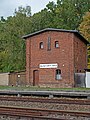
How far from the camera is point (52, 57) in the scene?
43938 millimetres

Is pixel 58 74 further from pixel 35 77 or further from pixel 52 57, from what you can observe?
pixel 35 77

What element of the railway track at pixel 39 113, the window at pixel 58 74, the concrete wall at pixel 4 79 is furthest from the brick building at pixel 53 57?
the railway track at pixel 39 113

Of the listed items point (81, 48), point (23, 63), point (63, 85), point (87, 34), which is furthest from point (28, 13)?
point (63, 85)

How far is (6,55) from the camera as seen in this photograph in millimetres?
68125

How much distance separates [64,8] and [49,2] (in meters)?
10.2

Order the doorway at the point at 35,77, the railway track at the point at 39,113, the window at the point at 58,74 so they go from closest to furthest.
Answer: the railway track at the point at 39,113 < the window at the point at 58,74 < the doorway at the point at 35,77

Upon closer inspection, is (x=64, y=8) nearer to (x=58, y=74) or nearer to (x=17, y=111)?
(x=58, y=74)

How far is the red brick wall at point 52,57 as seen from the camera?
1681 inches

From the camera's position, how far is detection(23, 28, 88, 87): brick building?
4275 centimetres

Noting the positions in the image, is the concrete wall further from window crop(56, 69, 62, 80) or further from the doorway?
window crop(56, 69, 62, 80)

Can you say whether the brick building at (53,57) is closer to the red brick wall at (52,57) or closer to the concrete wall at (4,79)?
the red brick wall at (52,57)

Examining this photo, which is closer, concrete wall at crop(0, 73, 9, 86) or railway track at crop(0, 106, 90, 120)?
railway track at crop(0, 106, 90, 120)

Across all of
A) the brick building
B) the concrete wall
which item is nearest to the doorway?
the brick building

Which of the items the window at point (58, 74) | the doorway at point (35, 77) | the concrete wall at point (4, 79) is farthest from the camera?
the concrete wall at point (4, 79)
